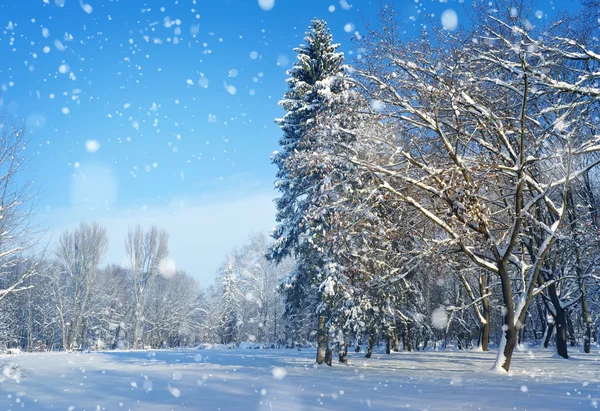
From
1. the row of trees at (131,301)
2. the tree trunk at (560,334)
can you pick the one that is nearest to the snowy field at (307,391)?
the tree trunk at (560,334)

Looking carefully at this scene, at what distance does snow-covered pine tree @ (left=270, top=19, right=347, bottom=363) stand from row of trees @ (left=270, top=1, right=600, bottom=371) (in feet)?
0.23

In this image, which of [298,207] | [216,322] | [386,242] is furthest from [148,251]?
→ [386,242]

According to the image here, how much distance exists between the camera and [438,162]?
12258mm

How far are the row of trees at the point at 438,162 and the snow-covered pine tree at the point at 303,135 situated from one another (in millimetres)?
71

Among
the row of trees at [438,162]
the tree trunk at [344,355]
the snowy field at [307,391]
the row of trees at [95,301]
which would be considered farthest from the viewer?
the row of trees at [95,301]

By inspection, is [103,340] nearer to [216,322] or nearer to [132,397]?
[216,322]

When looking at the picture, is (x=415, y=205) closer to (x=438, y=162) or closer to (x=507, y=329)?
(x=438, y=162)

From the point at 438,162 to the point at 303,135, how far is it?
6.42 metres

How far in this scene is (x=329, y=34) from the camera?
19172 millimetres

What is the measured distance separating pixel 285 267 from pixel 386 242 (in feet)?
108

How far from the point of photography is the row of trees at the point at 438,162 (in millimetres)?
10703

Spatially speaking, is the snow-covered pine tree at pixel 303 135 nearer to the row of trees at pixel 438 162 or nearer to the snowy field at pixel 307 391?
the row of trees at pixel 438 162

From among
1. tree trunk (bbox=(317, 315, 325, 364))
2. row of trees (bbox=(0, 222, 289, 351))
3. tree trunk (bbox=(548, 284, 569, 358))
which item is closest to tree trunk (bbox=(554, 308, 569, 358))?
tree trunk (bbox=(548, 284, 569, 358))

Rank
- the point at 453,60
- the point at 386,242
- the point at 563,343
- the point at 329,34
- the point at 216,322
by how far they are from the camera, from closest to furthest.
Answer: the point at 453,60 < the point at 386,242 < the point at 563,343 < the point at 329,34 < the point at 216,322
